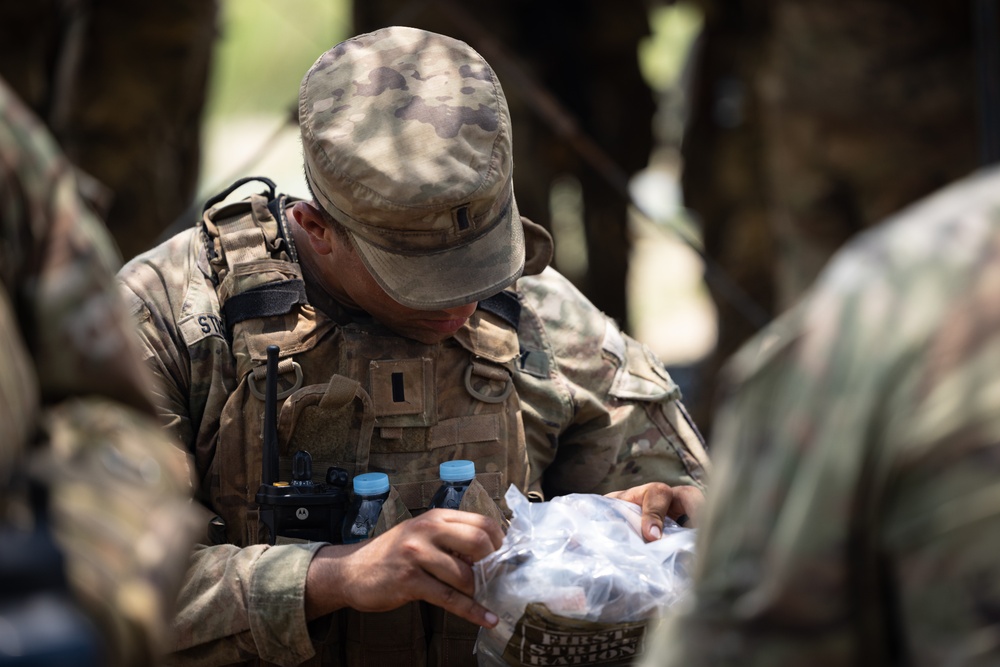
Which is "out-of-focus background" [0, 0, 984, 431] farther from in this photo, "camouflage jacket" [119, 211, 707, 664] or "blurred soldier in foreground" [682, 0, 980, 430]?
"camouflage jacket" [119, 211, 707, 664]

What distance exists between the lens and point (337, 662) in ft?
8.73

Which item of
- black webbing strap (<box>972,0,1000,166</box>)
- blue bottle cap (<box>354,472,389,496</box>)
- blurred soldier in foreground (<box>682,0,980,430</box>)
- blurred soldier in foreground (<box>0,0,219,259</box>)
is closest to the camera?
blue bottle cap (<box>354,472,389,496</box>)

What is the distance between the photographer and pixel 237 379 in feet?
8.72

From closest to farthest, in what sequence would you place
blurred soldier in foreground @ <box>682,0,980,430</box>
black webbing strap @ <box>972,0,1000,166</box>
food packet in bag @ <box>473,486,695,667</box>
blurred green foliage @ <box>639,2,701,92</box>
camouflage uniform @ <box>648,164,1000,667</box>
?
camouflage uniform @ <box>648,164,1000,667</box> < food packet in bag @ <box>473,486,695,667</box> < black webbing strap @ <box>972,0,1000,166</box> < blurred soldier in foreground @ <box>682,0,980,430</box> < blurred green foliage @ <box>639,2,701,92</box>

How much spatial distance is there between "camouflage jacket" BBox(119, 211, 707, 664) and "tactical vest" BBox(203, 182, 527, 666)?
0.05 metres

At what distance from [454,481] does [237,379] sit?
0.44 metres

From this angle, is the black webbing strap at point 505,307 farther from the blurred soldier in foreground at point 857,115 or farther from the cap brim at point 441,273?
the blurred soldier in foreground at point 857,115

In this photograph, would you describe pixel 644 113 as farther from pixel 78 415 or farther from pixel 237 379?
pixel 78 415

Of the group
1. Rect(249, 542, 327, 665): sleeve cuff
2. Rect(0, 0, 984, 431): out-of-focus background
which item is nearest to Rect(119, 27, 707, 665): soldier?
Rect(249, 542, 327, 665): sleeve cuff

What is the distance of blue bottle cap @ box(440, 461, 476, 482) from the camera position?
2.58m

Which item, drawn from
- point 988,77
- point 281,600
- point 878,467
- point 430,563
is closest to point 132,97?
point 988,77

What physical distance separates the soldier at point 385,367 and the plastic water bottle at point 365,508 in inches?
1.5

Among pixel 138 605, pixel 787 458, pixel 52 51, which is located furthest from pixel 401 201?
pixel 52 51

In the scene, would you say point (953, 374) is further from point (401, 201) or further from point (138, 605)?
point (401, 201)
